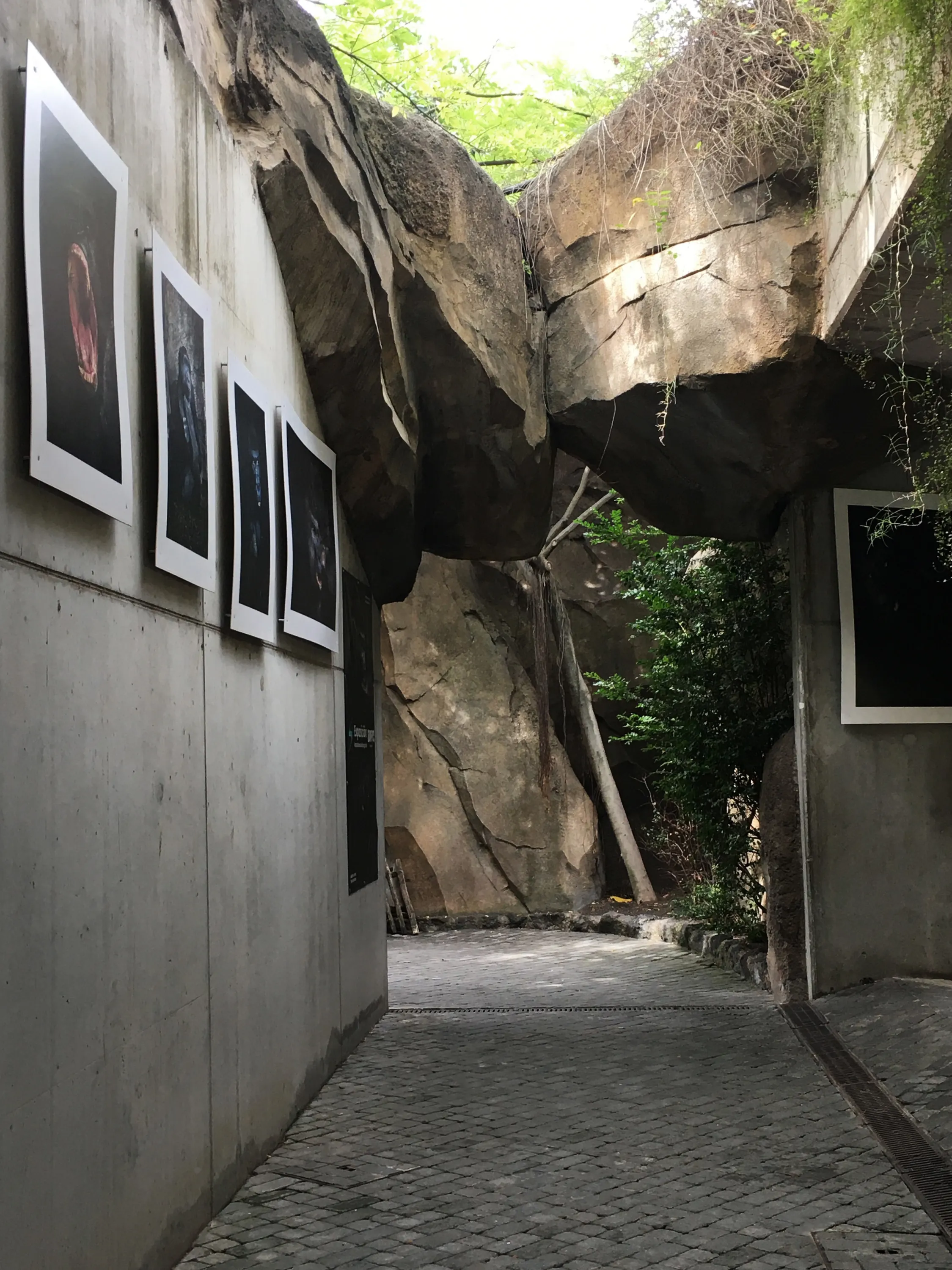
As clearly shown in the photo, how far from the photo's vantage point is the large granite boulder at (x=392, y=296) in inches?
209

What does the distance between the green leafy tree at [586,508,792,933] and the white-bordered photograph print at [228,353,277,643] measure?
4.98 meters

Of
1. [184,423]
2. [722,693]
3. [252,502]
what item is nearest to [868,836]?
[722,693]

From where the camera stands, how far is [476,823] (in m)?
14.7

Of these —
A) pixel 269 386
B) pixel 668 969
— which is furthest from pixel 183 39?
pixel 668 969

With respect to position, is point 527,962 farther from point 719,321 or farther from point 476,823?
point 719,321

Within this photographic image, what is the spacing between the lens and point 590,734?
1520 centimetres

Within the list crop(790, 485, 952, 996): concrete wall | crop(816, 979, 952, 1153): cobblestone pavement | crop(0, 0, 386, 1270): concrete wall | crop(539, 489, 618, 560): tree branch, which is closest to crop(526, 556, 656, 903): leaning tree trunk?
crop(539, 489, 618, 560): tree branch

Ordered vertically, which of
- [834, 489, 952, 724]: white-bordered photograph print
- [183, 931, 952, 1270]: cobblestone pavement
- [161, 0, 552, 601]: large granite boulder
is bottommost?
[183, 931, 952, 1270]: cobblestone pavement

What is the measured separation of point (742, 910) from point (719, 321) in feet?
16.3

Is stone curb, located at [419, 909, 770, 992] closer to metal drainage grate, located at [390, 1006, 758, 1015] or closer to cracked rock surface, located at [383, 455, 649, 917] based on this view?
cracked rock surface, located at [383, 455, 649, 917]

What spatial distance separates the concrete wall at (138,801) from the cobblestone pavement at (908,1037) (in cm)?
281

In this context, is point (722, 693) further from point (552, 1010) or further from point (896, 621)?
point (552, 1010)

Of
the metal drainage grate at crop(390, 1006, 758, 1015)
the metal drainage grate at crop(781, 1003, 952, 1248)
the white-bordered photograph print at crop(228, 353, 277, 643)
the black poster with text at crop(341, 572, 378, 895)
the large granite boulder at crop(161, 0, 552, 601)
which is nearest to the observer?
the metal drainage grate at crop(781, 1003, 952, 1248)

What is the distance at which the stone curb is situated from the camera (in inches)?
368
